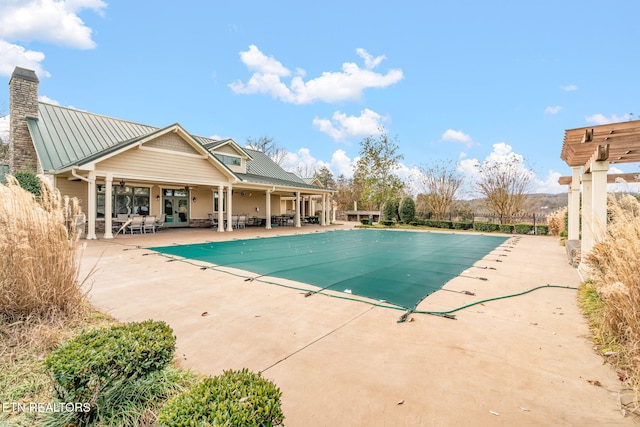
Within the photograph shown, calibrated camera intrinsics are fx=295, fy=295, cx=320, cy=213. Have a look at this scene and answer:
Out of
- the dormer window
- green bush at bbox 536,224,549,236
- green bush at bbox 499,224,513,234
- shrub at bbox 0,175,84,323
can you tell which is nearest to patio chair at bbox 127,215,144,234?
the dormer window

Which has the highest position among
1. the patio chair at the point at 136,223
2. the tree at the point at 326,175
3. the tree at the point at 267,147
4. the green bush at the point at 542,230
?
the tree at the point at 267,147

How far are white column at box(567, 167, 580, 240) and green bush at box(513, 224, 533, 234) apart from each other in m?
9.60

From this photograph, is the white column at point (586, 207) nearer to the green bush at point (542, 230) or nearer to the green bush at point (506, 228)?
the green bush at point (542, 230)

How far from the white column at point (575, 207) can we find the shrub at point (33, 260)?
1041cm

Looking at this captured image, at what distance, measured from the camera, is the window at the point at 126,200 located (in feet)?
46.5

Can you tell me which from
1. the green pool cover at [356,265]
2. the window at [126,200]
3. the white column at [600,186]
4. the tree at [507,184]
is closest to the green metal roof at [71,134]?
the window at [126,200]

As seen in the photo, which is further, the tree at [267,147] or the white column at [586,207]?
the tree at [267,147]

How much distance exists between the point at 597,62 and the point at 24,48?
24895mm

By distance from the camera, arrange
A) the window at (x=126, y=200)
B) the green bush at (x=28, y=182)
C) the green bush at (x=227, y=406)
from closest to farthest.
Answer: the green bush at (x=227, y=406) < the green bush at (x=28, y=182) < the window at (x=126, y=200)

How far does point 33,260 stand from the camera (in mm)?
2953

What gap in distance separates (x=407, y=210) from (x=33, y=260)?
834 inches

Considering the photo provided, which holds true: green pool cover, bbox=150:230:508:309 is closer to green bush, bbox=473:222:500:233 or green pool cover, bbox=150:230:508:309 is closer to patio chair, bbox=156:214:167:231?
patio chair, bbox=156:214:167:231

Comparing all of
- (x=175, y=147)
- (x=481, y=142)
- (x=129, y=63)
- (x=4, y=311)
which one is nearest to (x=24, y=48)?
(x=129, y=63)

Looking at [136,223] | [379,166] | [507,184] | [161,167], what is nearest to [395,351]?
[161,167]
